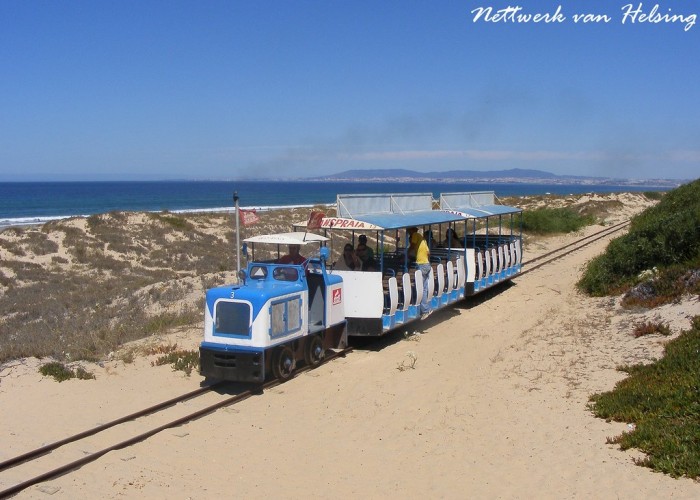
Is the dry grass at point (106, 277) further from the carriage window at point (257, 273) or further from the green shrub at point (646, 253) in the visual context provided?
the green shrub at point (646, 253)

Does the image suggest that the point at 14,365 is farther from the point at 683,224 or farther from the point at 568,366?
the point at 683,224

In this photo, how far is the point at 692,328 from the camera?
12836 millimetres

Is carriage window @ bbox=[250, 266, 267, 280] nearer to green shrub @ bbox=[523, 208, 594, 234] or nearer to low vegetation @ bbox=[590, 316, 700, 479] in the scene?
low vegetation @ bbox=[590, 316, 700, 479]

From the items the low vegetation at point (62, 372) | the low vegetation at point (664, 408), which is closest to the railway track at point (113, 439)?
the low vegetation at point (62, 372)

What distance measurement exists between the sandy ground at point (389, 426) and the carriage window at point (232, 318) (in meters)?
1.11

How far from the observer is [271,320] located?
1131 centimetres

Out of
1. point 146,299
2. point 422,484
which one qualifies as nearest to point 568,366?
point 422,484

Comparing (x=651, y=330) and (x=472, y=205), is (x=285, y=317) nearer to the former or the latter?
(x=651, y=330)

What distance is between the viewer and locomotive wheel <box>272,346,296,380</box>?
460 inches

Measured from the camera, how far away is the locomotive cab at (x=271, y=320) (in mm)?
11133

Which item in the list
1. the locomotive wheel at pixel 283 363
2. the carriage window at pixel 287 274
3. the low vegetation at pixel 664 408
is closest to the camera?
the low vegetation at pixel 664 408

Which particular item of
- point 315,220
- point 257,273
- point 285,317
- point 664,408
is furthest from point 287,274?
point 664,408

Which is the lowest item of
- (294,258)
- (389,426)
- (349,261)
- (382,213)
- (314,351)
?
(389,426)

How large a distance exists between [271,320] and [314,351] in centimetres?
177
